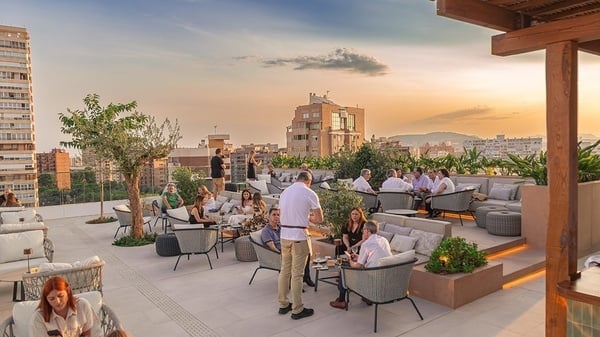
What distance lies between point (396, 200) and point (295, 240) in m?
5.03

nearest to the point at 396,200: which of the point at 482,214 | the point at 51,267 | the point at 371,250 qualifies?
the point at 482,214

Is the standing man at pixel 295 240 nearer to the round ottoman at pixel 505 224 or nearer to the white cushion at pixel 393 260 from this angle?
the white cushion at pixel 393 260

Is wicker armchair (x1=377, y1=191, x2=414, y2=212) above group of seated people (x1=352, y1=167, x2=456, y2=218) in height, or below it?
below

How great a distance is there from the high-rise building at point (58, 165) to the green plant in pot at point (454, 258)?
13.4 meters

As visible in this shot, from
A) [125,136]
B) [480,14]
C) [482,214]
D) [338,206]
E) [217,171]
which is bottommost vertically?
[482,214]

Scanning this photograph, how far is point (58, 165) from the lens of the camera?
46.8 ft

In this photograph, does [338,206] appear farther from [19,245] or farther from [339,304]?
[19,245]

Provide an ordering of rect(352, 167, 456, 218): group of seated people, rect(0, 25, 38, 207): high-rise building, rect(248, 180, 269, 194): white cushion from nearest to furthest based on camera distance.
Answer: rect(352, 167, 456, 218): group of seated people < rect(248, 180, 269, 194): white cushion < rect(0, 25, 38, 207): high-rise building

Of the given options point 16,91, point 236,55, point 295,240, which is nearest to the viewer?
point 295,240

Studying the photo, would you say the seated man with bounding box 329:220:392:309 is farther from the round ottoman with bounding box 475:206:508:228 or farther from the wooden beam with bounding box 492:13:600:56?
the round ottoman with bounding box 475:206:508:228

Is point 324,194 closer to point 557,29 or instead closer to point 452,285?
point 452,285

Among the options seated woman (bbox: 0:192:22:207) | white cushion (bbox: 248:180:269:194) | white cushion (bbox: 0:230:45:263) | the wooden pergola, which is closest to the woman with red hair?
white cushion (bbox: 0:230:45:263)

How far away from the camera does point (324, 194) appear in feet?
22.6

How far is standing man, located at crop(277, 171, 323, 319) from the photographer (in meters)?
4.83
